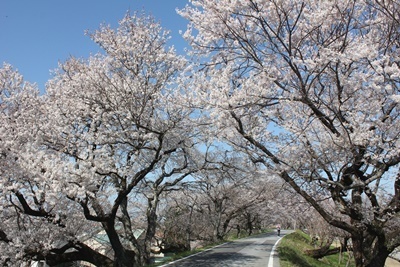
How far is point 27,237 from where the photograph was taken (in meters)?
12.3

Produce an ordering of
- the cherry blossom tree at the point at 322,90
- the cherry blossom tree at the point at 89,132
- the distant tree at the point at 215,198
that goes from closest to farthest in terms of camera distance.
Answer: the cherry blossom tree at the point at 322,90 → the cherry blossom tree at the point at 89,132 → the distant tree at the point at 215,198

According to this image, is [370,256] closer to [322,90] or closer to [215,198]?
[322,90]

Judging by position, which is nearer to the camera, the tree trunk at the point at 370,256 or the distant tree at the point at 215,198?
the tree trunk at the point at 370,256

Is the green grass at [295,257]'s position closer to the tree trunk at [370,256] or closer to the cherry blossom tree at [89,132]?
the tree trunk at [370,256]

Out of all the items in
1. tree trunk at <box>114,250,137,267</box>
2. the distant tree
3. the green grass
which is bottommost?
the green grass

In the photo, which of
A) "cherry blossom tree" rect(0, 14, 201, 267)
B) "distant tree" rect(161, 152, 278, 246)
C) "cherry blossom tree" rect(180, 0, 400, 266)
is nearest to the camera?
"cherry blossom tree" rect(180, 0, 400, 266)

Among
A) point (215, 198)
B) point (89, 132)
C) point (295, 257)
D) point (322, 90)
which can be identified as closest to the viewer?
point (322, 90)

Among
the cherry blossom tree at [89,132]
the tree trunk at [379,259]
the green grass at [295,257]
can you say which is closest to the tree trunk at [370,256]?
the tree trunk at [379,259]

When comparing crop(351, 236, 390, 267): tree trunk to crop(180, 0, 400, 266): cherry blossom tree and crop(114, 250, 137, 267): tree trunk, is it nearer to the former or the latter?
crop(180, 0, 400, 266): cherry blossom tree

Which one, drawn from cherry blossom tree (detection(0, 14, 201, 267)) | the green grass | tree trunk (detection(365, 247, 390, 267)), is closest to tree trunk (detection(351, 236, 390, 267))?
tree trunk (detection(365, 247, 390, 267))

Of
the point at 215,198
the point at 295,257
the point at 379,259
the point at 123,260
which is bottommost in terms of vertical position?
the point at 295,257

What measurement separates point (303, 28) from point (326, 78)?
1.87 metres

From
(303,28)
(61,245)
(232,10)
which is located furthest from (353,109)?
(61,245)

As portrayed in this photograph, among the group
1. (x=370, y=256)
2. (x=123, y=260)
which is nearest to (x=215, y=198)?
(x=123, y=260)
